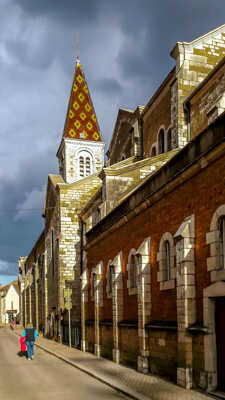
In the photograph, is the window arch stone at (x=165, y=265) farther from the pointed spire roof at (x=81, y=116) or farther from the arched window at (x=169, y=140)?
the pointed spire roof at (x=81, y=116)

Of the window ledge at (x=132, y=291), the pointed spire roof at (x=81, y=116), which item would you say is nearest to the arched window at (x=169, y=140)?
the window ledge at (x=132, y=291)

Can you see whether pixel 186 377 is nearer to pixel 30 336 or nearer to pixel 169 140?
pixel 30 336

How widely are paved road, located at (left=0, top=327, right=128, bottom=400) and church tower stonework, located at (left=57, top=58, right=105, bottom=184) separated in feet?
111

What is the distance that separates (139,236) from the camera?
14.8 meters

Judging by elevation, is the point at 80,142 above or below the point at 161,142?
above

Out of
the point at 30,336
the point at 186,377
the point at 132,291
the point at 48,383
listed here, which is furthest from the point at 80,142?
the point at 186,377

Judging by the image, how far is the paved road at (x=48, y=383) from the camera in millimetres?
10578

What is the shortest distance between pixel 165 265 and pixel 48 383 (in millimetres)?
4478

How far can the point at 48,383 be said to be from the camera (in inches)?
496

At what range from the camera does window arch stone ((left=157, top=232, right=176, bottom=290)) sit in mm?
12250

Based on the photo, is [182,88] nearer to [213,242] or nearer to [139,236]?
[139,236]

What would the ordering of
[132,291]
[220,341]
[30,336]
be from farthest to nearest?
1. [30,336]
2. [132,291]
3. [220,341]

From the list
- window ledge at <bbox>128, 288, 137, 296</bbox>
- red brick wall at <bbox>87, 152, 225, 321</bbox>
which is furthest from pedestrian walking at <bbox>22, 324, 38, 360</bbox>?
window ledge at <bbox>128, 288, 137, 296</bbox>

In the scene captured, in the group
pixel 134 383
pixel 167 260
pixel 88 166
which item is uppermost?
pixel 88 166
